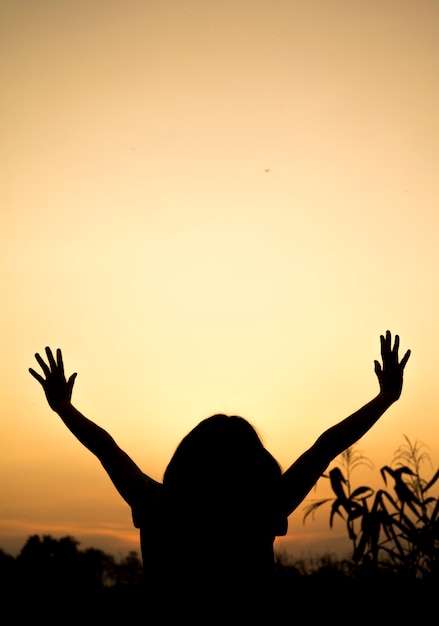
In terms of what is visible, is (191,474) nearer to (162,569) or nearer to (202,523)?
(202,523)

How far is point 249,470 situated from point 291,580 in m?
5.01

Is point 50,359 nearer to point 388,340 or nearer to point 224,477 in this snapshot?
point 224,477

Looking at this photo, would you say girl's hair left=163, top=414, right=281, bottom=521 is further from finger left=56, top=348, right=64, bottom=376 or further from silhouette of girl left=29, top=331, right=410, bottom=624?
finger left=56, top=348, right=64, bottom=376

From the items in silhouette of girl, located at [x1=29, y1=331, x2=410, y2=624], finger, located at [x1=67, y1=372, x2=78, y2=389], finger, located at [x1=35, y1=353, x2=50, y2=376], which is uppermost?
finger, located at [x1=35, y1=353, x2=50, y2=376]

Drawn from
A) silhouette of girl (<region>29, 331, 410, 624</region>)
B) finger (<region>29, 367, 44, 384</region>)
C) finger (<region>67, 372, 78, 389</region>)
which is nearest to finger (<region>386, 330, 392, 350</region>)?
silhouette of girl (<region>29, 331, 410, 624</region>)

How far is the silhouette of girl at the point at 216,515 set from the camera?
1909mm

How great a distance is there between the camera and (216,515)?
196 cm

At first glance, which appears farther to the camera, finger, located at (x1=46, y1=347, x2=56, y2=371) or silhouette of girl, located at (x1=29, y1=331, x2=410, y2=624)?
finger, located at (x1=46, y1=347, x2=56, y2=371)

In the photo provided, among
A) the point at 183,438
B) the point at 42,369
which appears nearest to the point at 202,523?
the point at 183,438

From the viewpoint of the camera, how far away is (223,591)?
190 cm

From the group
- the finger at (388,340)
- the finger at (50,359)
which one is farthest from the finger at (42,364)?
the finger at (388,340)

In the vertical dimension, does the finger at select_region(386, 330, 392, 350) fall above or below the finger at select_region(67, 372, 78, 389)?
above

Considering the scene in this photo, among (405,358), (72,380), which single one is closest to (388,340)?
(405,358)

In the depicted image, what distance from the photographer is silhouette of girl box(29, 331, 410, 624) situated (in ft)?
6.26
